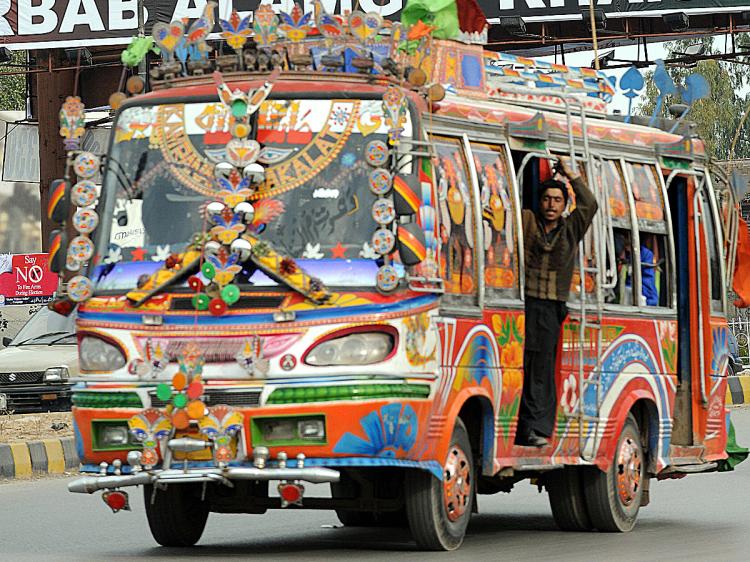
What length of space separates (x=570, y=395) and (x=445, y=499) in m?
1.76

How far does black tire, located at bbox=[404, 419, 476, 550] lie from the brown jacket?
1.21m

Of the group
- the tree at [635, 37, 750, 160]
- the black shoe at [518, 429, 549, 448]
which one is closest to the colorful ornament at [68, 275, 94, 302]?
the black shoe at [518, 429, 549, 448]

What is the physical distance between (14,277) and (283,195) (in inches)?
1032

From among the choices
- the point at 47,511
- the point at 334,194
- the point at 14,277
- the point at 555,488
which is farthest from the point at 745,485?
the point at 14,277

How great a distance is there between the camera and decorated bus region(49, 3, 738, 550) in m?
10.0

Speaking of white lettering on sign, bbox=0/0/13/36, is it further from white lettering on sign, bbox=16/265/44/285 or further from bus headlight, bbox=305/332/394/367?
bus headlight, bbox=305/332/394/367

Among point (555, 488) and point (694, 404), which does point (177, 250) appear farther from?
point (694, 404)

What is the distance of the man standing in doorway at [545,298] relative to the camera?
38.5 feet


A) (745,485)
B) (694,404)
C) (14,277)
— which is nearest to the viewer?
(694,404)

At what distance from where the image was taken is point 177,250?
10484 mm

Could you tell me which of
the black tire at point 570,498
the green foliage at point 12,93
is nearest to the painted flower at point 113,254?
the black tire at point 570,498

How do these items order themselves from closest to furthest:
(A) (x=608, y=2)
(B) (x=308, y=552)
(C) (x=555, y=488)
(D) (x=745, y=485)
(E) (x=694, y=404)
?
1. (B) (x=308, y=552)
2. (C) (x=555, y=488)
3. (E) (x=694, y=404)
4. (D) (x=745, y=485)
5. (A) (x=608, y=2)

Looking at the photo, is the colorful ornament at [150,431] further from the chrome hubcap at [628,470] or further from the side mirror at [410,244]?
the chrome hubcap at [628,470]

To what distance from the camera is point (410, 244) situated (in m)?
10.2
